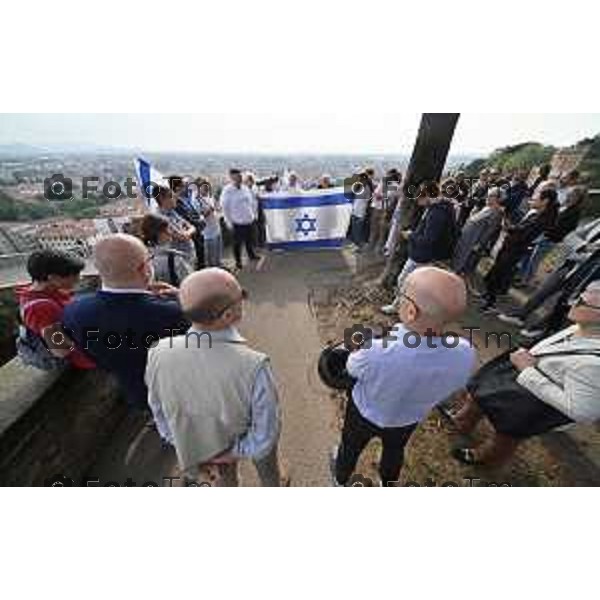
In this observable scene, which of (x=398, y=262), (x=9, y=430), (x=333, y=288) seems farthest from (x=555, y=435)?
(x=9, y=430)

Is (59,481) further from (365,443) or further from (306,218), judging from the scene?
(306,218)

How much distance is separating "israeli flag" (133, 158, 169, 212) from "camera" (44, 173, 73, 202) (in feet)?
2.45

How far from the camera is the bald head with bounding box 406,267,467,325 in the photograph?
180 cm

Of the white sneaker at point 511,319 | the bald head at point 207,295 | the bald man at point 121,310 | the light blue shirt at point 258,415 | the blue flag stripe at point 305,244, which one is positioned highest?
the bald head at point 207,295

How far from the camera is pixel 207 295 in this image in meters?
1.77

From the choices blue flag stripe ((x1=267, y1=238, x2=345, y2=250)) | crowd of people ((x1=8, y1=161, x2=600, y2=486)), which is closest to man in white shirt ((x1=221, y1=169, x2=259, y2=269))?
blue flag stripe ((x1=267, y1=238, x2=345, y2=250))

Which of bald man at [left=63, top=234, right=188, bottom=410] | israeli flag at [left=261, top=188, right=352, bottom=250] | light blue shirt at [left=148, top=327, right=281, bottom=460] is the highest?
bald man at [left=63, top=234, right=188, bottom=410]

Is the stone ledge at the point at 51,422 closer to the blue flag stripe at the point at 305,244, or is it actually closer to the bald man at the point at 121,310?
the bald man at the point at 121,310

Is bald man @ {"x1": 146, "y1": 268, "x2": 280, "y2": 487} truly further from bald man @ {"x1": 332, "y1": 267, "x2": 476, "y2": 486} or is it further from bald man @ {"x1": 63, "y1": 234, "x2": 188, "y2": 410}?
bald man @ {"x1": 332, "y1": 267, "x2": 476, "y2": 486}

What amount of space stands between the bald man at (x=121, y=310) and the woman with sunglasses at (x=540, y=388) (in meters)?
2.08

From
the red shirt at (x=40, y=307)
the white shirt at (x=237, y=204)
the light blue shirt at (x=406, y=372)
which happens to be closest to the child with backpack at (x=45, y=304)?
the red shirt at (x=40, y=307)

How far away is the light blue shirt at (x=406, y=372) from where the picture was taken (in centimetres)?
193

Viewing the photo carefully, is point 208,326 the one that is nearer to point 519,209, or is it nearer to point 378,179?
point 378,179

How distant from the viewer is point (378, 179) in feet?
23.3
